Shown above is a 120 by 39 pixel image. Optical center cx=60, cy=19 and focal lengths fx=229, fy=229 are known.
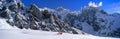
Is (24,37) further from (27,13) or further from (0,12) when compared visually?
(27,13)

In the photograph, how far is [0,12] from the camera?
402ft

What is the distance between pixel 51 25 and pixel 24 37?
12042 centimetres

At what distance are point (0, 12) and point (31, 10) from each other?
880 inches

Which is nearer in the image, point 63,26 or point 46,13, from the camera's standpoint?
point 46,13

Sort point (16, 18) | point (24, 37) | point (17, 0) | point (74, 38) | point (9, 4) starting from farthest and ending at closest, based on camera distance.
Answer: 1. point (17, 0)
2. point (9, 4)
3. point (16, 18)
4. point (74, 38)
5. point (24, 37)

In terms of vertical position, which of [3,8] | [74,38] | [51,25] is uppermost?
[3,8]

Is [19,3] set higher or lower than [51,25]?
higher

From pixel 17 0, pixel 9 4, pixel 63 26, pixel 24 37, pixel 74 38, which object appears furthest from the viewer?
pixel 63 26

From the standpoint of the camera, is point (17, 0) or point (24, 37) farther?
point (17, 0)

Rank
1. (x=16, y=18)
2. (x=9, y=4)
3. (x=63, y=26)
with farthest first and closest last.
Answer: (x=63, y=26)
(x=9, y=4)
(x=16, y=18)

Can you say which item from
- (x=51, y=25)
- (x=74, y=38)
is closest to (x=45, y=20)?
(x=51, y=25)

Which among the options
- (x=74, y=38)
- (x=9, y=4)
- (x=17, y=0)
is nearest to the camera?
(x=74, y=38)

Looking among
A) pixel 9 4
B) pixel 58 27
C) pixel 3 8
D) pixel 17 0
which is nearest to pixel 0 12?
pixel 3 8

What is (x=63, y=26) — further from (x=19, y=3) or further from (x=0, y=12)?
(x=0, y=12)
